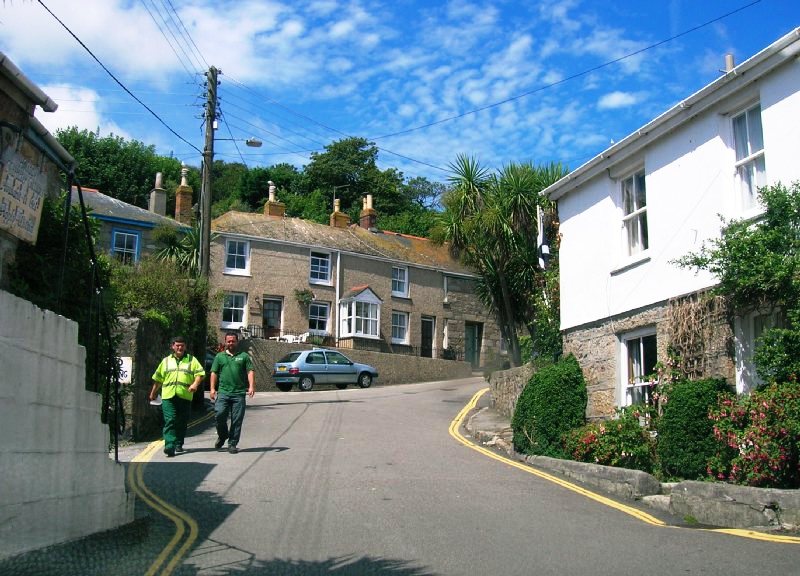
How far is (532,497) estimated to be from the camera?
10172mm

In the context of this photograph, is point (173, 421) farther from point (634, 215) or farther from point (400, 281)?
point (400, 281)

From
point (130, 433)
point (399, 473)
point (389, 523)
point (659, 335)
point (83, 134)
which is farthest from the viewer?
point (83, 134)

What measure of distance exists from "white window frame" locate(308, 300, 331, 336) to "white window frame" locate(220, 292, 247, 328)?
316cm

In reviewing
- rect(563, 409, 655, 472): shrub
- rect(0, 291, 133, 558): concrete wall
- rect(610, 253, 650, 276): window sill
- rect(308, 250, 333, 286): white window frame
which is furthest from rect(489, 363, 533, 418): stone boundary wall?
rect(308, 250, 333, 286): white window frame

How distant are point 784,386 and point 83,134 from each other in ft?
177

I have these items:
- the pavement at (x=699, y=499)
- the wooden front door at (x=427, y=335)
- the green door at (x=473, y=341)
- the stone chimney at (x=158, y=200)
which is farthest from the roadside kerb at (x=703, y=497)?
the green door at (x=473, y=341)

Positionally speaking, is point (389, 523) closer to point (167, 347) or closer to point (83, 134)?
point (167, 347)

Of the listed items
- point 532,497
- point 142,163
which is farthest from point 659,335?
point 142,163

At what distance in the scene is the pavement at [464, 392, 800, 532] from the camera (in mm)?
8664

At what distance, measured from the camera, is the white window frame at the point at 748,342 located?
36.3 ft

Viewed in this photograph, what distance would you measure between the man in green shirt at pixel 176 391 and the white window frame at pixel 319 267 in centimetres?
Result: 2644

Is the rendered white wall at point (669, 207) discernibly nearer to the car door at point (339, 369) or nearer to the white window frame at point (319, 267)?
the car door at point (339, 369)

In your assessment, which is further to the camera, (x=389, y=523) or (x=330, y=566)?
(x=389, y=523)

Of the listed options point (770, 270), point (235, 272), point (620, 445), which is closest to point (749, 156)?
point (770, 270)
